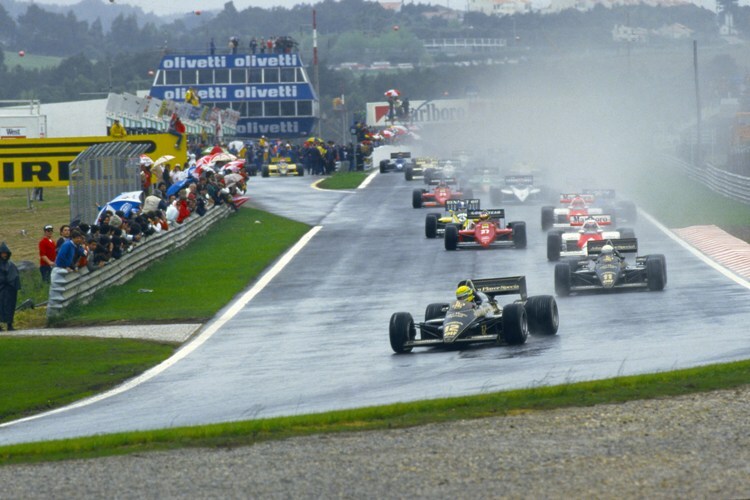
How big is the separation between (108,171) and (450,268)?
898cm

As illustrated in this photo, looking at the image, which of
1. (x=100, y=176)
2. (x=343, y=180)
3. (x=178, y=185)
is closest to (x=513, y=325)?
(x=100, y=176)

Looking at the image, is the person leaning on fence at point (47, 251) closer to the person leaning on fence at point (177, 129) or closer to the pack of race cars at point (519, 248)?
the pack of race cars at point (519, 248)

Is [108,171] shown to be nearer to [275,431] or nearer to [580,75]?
A: [275,431]

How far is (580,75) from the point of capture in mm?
102438

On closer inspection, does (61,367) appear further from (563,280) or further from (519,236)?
(519,236)

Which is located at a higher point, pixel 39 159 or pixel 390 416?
pixel 39 159

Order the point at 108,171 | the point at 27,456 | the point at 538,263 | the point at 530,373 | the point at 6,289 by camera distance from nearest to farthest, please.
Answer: the point at 27,456 → the point at 530,373 → the point at 6,289 → the point at 538,263 → the point at 108,171

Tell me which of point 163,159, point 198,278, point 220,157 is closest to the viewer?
point 198,278

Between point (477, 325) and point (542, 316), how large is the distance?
0.97m

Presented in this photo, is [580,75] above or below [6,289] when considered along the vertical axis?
above

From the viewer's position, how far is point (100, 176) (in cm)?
3272

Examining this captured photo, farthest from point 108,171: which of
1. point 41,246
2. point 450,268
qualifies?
point 450,268

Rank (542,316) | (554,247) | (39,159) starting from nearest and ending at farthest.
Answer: (542,316), (554,247), (39,159)

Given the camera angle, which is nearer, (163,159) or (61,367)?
(61,367)
